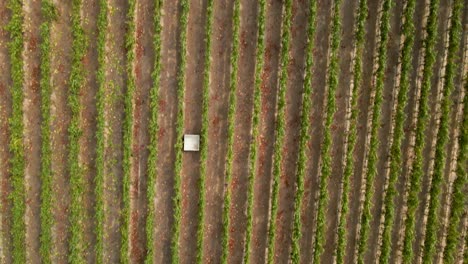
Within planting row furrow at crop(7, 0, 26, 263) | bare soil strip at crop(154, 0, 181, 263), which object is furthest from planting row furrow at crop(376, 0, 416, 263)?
planting row furrow at crop(7, 0, 26, 263)

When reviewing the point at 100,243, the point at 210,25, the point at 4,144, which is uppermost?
the point at 210,25

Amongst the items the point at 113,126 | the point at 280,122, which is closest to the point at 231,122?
the point at 280,122

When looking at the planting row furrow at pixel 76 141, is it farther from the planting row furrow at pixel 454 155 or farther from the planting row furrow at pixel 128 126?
the planting row furrow at pixel 454 155

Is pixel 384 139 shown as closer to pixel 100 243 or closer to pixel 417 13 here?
pixel 417 13

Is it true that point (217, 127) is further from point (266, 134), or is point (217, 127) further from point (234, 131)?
point (266, 134)

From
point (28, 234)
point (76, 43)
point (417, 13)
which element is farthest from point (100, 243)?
point (417, 13)

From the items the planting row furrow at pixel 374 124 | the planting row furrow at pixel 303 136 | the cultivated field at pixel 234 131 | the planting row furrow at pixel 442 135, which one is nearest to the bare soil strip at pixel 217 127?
the cultivated field at pixel 234 131
